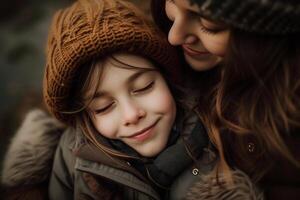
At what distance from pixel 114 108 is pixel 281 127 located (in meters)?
0.55

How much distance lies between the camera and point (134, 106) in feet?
4.64

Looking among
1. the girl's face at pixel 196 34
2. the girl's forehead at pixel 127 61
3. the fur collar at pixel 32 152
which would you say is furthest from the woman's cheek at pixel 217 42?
the fur collar at pixel 32 152

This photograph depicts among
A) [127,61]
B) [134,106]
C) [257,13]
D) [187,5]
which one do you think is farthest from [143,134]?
[257,13]

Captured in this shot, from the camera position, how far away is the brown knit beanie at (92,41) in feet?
4.42

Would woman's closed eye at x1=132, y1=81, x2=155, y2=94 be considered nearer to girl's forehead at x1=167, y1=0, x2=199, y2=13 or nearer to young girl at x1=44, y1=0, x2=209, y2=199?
young girl at x1=44, y1=0, x2=209, y2=199

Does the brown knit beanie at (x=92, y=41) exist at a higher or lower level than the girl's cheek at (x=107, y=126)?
higher

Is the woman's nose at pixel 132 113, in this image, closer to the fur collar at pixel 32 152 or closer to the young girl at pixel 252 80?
the young girl at pixel 252 80

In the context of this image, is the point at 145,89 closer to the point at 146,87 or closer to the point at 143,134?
the point at 146,87

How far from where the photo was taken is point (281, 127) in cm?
128

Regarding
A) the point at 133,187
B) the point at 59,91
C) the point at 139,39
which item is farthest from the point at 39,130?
the point at 139,39

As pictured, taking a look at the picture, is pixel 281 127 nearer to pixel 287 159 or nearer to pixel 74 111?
pixel 287 159

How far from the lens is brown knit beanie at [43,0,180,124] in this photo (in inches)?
53.0

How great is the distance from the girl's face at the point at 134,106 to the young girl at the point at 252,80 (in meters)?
0.15

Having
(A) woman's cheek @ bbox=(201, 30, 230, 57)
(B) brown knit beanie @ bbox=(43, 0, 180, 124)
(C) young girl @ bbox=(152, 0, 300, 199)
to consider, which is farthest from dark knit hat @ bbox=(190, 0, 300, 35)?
(B) brown knit beanie @ bbox=(43, 0, 180, 124)
